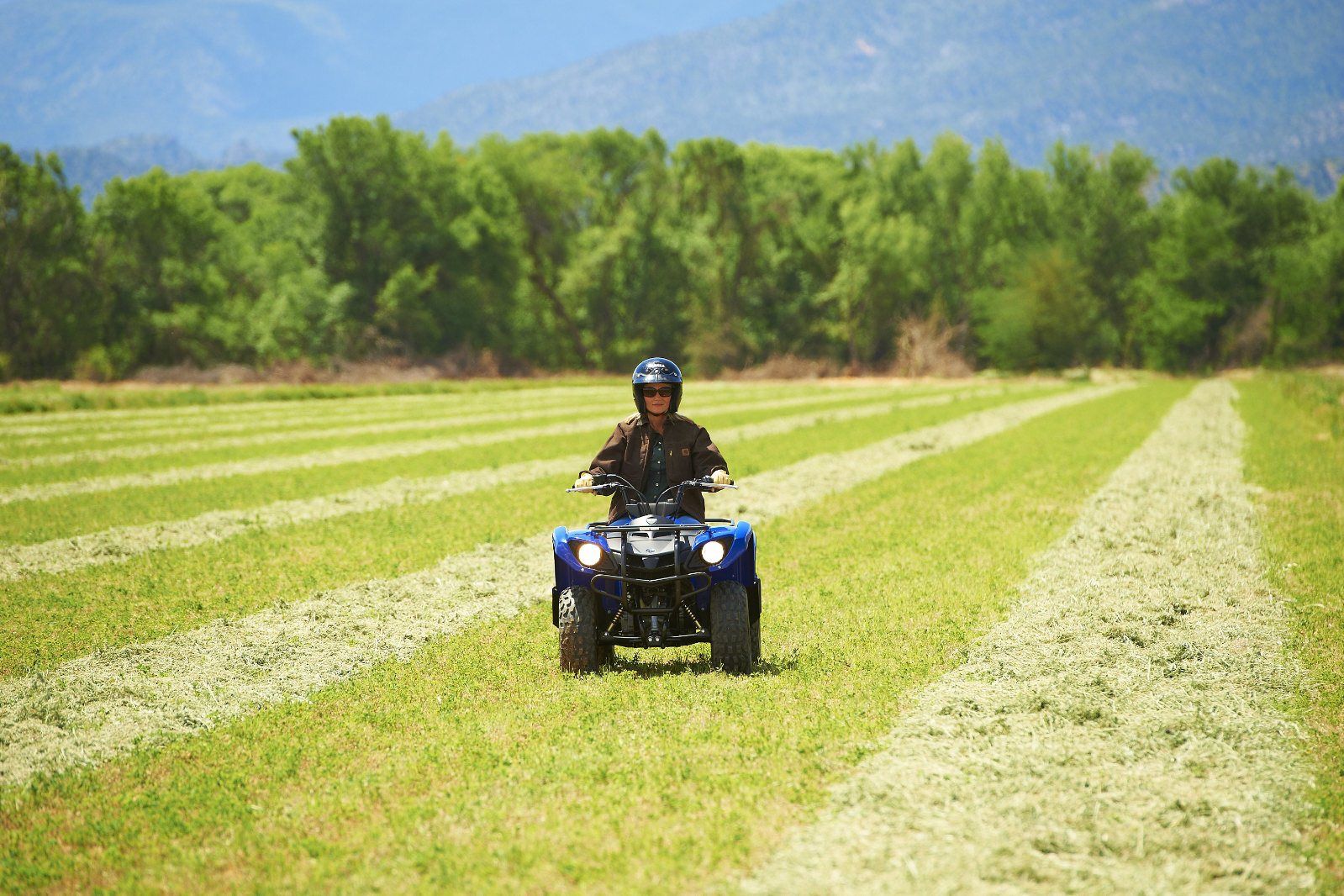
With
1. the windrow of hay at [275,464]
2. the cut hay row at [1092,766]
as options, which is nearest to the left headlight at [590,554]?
the cut hay row at [1092,766]

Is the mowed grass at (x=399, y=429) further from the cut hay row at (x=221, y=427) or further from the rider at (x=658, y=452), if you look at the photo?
the rider at (x=658, y=452)

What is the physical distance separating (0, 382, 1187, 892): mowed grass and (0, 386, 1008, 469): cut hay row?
59.3ft

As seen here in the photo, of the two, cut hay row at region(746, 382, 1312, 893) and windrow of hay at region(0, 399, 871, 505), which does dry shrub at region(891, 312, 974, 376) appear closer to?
windrow of hay at region(0, 399, 871, 505)

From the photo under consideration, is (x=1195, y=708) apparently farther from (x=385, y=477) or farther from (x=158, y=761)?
(x=385, y=477)

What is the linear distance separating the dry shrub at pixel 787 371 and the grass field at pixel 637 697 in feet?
205

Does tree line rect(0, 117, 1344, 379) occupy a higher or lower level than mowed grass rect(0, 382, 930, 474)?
higher

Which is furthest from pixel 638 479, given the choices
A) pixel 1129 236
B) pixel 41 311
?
pixel 1129 236

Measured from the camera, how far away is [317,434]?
96.9 ft

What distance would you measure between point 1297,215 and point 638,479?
95993 mm

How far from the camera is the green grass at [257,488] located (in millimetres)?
15211

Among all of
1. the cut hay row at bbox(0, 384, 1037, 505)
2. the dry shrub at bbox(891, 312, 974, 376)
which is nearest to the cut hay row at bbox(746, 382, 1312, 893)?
the cut hay row at bbox(0, 384, 1037, 505)

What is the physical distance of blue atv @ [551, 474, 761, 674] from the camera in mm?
7160

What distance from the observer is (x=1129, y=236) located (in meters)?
91.2

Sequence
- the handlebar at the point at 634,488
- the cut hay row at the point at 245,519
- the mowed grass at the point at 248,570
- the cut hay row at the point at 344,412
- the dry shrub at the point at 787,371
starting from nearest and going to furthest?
the handlebar at the point at 634,488
the mowed grass at the point at 248,570
the cut hay row at the point at 245,519
the cut hay row at the point at 344,412
the dry shrub at the point at 787,371
